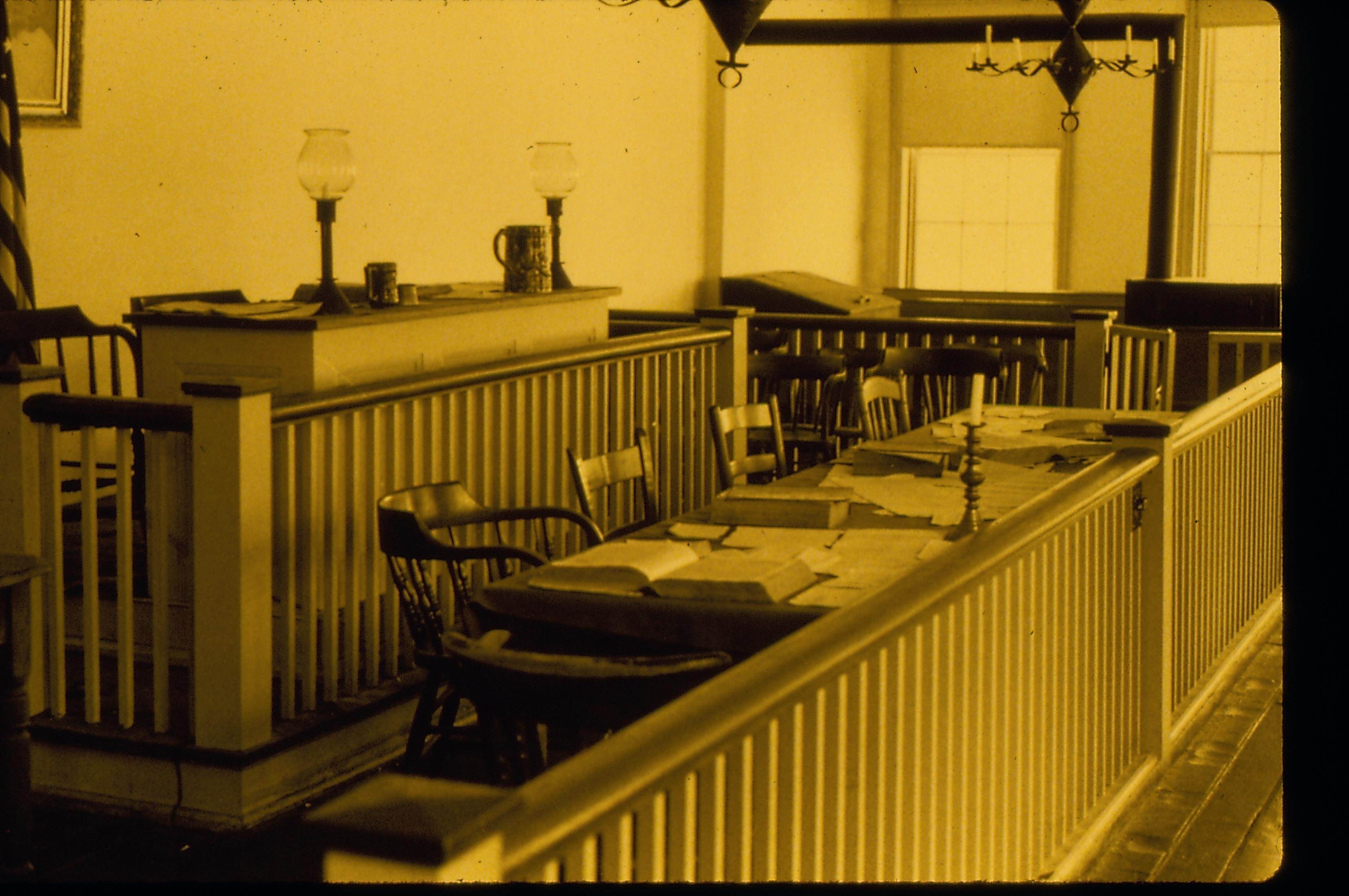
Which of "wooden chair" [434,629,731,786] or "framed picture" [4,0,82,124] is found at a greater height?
"framed picture" [4,0,82,124]

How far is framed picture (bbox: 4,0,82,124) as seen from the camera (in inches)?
235

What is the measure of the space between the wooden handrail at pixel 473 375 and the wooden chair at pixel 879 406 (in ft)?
2.38

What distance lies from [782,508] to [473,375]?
127 centimetres

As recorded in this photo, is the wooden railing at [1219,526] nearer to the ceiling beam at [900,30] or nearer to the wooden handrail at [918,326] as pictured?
the wooden handrail at [918,326]

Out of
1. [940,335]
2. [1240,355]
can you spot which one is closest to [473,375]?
[940,335]

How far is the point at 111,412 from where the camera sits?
381cm

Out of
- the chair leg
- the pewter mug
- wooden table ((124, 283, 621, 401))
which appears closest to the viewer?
the chair leg

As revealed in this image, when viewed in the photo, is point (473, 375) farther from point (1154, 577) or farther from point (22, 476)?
point (1154, 577)

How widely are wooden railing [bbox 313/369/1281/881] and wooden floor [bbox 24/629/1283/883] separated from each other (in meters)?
0.08

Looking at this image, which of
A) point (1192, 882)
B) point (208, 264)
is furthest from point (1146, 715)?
A: point (208, 264)

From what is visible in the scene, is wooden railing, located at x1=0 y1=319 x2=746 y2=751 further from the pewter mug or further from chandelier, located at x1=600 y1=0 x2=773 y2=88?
chandelier, located at x1=600 y1=0 x2=773 y2=88

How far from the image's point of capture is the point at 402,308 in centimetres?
481

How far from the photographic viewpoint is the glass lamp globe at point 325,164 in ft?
15.5

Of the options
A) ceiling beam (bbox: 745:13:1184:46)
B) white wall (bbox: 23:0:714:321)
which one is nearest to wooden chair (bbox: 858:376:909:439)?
white wall (bbox: 23:0:714:321)
